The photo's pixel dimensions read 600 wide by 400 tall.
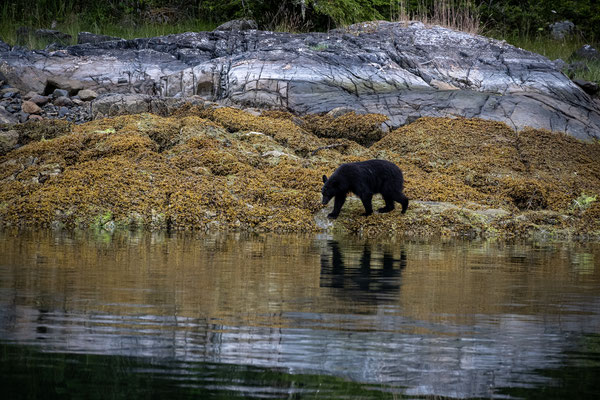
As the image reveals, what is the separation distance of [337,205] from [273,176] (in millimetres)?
1607

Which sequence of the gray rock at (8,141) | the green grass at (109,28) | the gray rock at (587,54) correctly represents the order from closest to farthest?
the gray rock at (8,141) → the green grass at (109,28) → the gray rock at (587,54)

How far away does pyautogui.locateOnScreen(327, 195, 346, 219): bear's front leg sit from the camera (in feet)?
36.1

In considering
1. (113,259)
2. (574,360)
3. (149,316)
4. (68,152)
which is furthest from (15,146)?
(574,360)

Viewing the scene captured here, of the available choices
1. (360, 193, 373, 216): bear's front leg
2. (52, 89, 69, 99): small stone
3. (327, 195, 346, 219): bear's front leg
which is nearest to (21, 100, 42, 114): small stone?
(52, 89, 69, 99): small stone

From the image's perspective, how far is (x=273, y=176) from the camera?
481 inches

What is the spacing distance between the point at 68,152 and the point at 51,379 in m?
9.42

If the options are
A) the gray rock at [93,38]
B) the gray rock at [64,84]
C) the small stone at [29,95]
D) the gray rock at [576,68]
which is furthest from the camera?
the gray rock at [576,68]

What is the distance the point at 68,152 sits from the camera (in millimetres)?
12477

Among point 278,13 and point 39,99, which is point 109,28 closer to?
point 278,13

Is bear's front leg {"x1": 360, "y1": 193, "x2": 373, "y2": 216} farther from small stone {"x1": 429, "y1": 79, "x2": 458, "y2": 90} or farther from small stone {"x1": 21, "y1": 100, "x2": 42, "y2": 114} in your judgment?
small stone {"x1": 21, "y1": 100, "x2": 42, "y2": 114}

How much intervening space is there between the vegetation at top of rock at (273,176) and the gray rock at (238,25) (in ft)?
19.1

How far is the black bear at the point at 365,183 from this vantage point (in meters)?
10.8

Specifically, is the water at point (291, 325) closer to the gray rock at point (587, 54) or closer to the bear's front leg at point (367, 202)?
the bear's front leg at point (367, 202)

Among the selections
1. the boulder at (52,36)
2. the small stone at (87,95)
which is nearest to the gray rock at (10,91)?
the small stone at (87,95)
